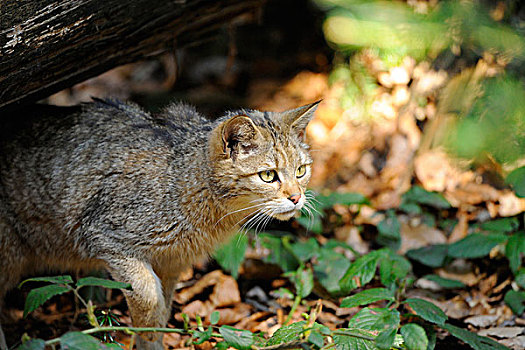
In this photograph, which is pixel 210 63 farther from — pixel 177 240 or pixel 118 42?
pixel 177 240

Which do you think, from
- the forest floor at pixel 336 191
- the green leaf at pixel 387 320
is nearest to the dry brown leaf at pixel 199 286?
the forest floor at pixel 336 191

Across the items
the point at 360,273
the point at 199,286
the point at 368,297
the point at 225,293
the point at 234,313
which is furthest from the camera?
the point at 199,286

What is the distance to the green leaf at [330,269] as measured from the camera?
4363 mm

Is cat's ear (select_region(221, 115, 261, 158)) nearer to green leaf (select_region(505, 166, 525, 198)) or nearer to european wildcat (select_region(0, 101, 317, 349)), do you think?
european wildcat (select_region(0, 101, 317, 349))

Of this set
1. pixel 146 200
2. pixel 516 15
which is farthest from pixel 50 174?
pixel 516 15

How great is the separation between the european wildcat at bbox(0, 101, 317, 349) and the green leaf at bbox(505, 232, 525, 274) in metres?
2.01

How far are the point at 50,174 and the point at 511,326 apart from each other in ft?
12.5

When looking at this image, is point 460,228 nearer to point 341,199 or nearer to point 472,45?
point 341,199

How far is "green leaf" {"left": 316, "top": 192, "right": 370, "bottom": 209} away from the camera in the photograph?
16.4 feet

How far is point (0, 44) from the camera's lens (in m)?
3.14

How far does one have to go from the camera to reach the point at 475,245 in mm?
4543

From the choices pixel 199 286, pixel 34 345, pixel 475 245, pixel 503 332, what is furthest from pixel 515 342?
pixel 34 345

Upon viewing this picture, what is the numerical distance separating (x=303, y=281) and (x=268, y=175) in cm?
120

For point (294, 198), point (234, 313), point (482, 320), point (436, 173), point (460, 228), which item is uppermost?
point (294, 198)
